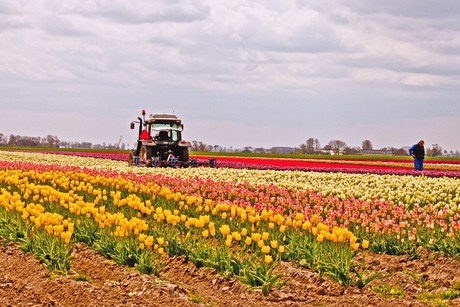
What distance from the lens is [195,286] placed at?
19.4ft

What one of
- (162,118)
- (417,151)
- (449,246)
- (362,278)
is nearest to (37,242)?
(362,278)

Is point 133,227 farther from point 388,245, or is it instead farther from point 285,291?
point 388,245

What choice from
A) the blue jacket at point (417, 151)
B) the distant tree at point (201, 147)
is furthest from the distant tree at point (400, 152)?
the blue jacket at point (417, 151)

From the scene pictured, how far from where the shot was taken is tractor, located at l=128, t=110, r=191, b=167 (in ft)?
75.5

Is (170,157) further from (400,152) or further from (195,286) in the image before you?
(400,152)

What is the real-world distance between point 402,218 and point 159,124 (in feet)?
54.8

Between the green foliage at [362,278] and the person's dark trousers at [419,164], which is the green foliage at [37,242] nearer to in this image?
the green foliage at [362,278]

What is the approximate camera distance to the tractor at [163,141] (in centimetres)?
2301

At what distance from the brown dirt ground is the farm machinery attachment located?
633 inches

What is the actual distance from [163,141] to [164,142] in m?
0.25

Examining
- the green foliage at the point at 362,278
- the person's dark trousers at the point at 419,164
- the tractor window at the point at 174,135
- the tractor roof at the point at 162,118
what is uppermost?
the tractor roof at the point at 162,118

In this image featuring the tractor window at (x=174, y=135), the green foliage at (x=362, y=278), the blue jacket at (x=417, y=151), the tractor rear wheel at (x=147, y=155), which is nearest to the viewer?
the green foliage at (x=362, y=278)

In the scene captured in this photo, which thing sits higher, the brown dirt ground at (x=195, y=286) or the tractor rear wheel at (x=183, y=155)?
the tractor rear wheel at (x=183, y=155)

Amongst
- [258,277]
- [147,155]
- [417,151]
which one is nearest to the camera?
[258,277]
